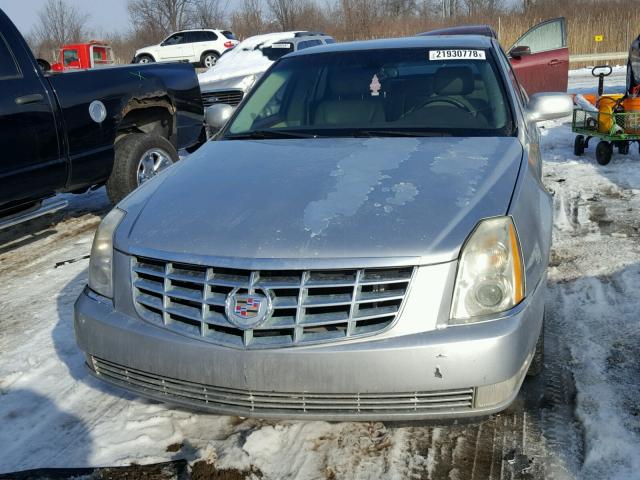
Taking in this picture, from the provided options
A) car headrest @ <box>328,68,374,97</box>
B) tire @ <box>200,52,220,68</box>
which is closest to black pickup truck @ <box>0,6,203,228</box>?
car headrest @ <box>328,68,374,97</box>

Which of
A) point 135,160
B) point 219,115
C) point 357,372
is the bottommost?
point 357,372

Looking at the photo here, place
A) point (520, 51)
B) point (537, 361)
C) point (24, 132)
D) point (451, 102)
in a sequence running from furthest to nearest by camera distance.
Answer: point (520, 51)
point (24, 132)
point (451, 102)
point (537, 361)

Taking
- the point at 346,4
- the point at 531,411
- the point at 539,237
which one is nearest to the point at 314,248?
the point at 539,237

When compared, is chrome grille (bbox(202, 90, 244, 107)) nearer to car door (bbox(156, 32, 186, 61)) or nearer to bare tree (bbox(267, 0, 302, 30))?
car door (bbox(156, 32, 186, 61))

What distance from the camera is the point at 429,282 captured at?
2.30 meters

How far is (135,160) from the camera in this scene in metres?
6.09

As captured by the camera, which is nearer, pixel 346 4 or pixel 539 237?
pixel 539 237

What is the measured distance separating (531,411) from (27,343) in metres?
2.76

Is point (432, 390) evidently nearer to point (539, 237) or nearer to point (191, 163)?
point (539, 237)

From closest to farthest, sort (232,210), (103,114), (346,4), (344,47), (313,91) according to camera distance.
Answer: (232,210) < (313,91) < (344,47) < (103,114) < (346,4)

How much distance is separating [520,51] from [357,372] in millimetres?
9617

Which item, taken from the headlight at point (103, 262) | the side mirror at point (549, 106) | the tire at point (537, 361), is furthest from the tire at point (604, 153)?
the headlight at point (103, 262)

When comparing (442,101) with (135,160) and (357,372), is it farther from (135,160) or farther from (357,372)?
(135,160)

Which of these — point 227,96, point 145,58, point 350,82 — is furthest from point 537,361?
point 145,58
